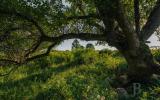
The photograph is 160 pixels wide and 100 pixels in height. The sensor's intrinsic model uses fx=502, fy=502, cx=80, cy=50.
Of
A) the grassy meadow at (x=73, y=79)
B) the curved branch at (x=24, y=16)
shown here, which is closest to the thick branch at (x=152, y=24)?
the grassy meadow at (x=73, y=79)

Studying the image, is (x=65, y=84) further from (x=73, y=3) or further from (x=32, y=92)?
(x=73, y=3)

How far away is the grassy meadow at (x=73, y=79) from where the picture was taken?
23391 millimetres

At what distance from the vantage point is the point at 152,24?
23703 millimetres

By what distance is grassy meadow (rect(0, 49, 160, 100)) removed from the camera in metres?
23.4

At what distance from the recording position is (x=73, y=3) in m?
22.1

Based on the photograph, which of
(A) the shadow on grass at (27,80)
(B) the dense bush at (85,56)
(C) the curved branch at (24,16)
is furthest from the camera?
(B) the dense bush at (85,56)

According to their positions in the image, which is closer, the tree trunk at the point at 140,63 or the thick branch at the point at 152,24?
the tree trunk at the point at 140,63

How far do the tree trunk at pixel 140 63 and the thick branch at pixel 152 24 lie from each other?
972mm

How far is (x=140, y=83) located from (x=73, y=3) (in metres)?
5.61

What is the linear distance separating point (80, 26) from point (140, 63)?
3.32 metres

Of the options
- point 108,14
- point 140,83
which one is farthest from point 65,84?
point 108,14

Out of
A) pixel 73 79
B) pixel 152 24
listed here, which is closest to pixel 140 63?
pixel 152 24

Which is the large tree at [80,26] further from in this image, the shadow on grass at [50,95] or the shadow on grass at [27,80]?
the shadow on grass at [27,80]

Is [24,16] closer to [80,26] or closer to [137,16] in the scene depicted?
[80,26]
